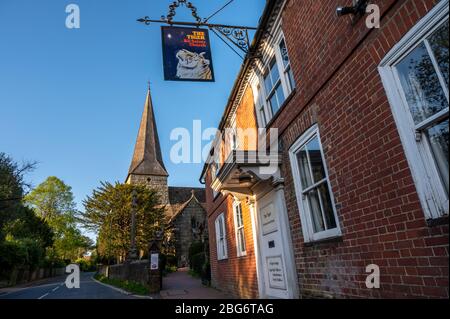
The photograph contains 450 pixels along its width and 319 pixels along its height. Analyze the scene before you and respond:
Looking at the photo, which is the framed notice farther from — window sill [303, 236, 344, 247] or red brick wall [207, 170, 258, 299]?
window sill [303, 236, 344, 247]

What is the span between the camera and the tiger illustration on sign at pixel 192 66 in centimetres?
614

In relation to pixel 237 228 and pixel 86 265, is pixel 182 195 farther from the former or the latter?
pixel 237 228

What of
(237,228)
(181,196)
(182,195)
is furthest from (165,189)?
(237,228)

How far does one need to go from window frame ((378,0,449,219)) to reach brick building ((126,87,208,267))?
3318cm

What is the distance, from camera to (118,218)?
31.8m

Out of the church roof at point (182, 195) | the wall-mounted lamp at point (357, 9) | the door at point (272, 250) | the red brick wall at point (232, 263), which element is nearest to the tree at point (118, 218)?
the church roof at point (182, 195)

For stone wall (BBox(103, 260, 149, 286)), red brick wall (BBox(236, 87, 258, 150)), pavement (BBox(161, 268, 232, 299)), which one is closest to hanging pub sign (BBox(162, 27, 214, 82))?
red brick wall (BBox(236, 87, 258, 150))

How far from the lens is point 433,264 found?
2629 mm

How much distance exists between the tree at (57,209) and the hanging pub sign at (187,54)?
44762 millimetres

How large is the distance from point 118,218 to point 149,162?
17709 mm

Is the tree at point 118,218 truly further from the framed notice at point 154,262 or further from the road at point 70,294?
the framed notice at point 154,262

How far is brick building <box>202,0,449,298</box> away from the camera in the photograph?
2725mm

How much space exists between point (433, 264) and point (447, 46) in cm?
199

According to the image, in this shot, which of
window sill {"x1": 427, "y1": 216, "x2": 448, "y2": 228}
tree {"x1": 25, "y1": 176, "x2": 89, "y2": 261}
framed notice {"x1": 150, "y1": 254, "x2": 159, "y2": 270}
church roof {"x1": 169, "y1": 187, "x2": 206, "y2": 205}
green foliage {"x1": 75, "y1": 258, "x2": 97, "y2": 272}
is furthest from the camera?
green foliage {"x1": 75, "y1": 258, "x2": 97, "y2": 272}
